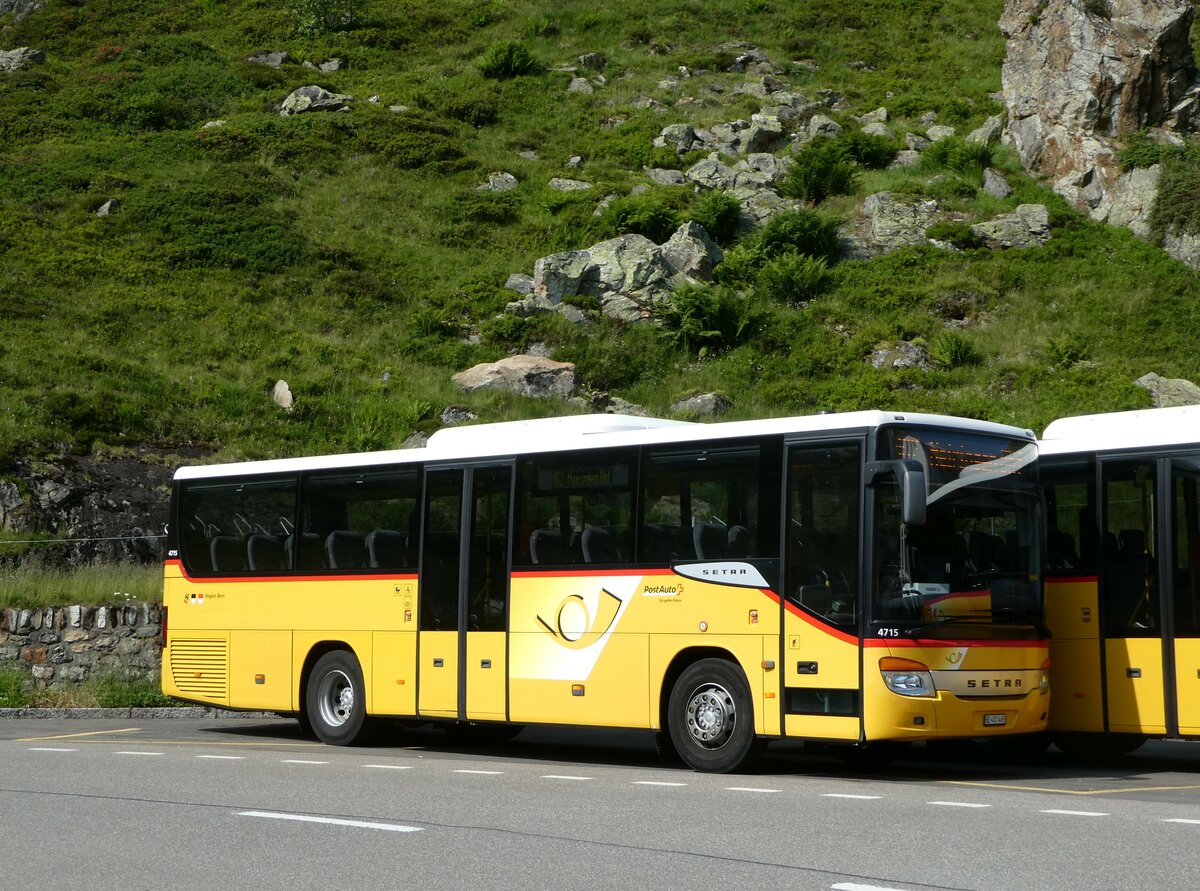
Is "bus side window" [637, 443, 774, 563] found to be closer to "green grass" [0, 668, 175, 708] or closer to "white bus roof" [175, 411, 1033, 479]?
"white bus roof" [175, 411, 1033, 479]

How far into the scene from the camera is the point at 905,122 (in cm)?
5734

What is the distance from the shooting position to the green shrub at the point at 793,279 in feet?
144

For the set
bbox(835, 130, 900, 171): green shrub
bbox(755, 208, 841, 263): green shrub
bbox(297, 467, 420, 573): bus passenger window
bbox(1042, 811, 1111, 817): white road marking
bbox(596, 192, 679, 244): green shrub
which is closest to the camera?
bbox(1042, 811, 1111, 817): white road marking

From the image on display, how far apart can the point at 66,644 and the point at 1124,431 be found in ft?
50.6

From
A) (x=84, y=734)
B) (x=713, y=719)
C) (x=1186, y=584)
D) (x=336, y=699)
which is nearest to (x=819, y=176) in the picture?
(x=336, y=699)

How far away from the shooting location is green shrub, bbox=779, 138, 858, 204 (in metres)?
50.0

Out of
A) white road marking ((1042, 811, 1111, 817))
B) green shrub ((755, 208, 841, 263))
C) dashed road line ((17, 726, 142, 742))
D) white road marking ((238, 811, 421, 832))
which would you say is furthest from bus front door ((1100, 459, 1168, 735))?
green shrub ((755, 208, 841, 263))

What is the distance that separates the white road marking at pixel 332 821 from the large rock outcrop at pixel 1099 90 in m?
40.5

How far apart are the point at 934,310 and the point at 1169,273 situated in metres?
6.78

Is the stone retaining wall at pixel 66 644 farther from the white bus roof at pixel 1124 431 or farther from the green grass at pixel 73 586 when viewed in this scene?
the white bus roof at pixel 1124 431

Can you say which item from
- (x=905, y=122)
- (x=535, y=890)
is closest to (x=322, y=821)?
(x=535, y=890)

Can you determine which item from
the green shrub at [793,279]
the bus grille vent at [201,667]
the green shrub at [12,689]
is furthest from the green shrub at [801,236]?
the bus grille vent at [201,667]

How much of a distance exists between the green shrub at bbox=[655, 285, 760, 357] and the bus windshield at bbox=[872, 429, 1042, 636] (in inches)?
1121

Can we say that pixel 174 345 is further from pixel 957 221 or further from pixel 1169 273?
pixel 1169 273
